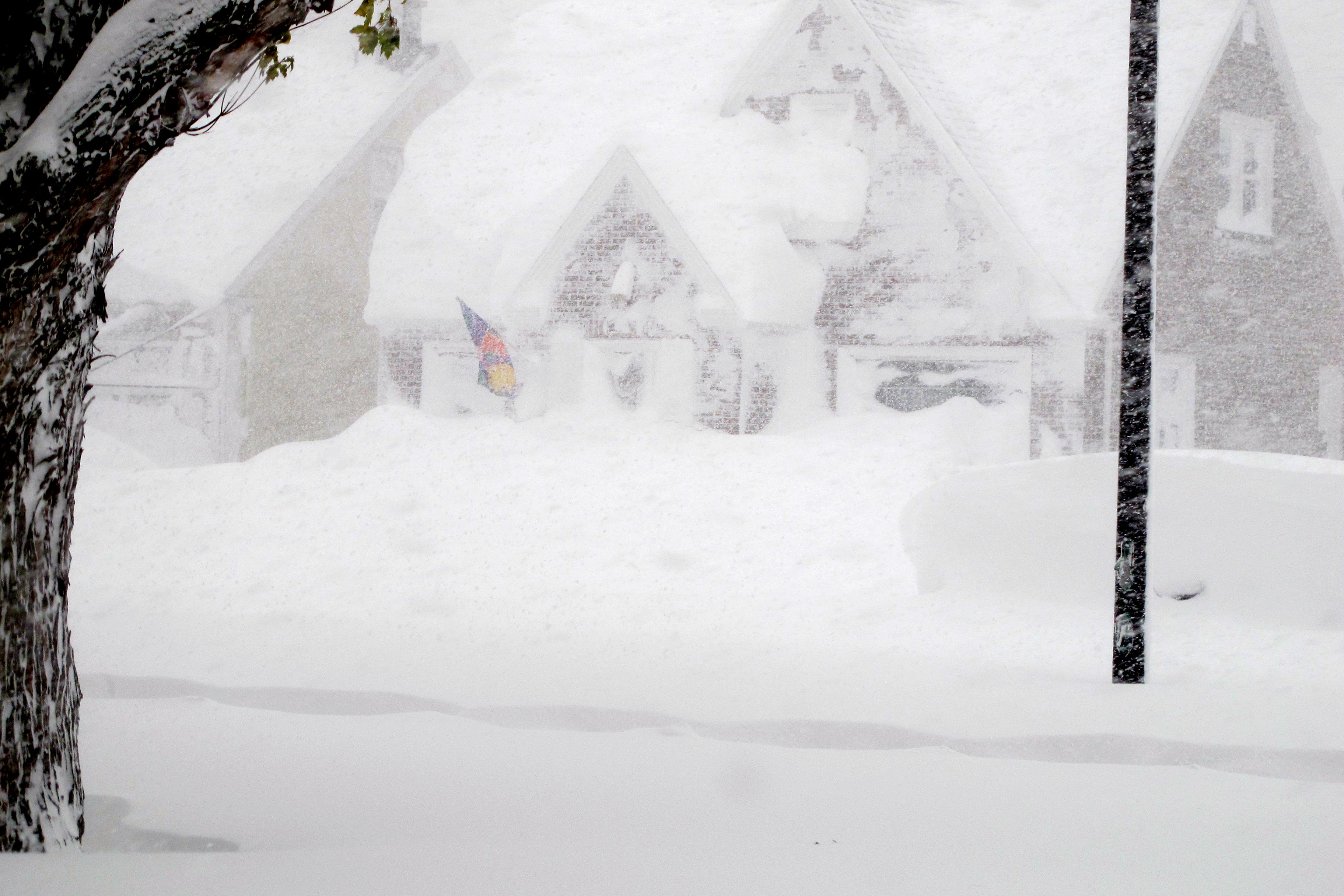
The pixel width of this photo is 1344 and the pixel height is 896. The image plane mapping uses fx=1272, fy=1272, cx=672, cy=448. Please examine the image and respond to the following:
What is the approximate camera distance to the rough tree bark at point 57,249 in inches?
164

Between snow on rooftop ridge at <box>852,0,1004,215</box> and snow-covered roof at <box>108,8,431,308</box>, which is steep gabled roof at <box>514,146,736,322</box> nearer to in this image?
snow on rooftop ridge at <box>852,0,1004,215</box>

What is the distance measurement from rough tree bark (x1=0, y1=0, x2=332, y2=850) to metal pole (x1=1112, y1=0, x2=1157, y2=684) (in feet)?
18.6

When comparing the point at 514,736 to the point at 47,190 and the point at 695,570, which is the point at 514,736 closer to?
the point at 47,190

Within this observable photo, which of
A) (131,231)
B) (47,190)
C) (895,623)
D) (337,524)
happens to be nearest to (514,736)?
(47,190)

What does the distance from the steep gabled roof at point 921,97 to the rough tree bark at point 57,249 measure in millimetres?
14182

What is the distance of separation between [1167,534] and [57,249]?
943cm

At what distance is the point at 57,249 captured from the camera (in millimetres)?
4266

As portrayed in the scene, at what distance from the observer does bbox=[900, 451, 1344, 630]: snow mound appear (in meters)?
10.5

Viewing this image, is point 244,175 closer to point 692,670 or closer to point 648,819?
point 692,670

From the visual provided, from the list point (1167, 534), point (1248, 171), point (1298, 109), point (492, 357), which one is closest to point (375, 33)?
point (1167, 534)

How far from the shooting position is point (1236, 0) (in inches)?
759

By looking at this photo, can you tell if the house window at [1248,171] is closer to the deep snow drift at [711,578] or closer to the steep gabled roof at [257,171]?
the deep snow drift at [711,578]

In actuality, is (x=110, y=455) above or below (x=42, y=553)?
above

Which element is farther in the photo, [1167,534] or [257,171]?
[257,171]
